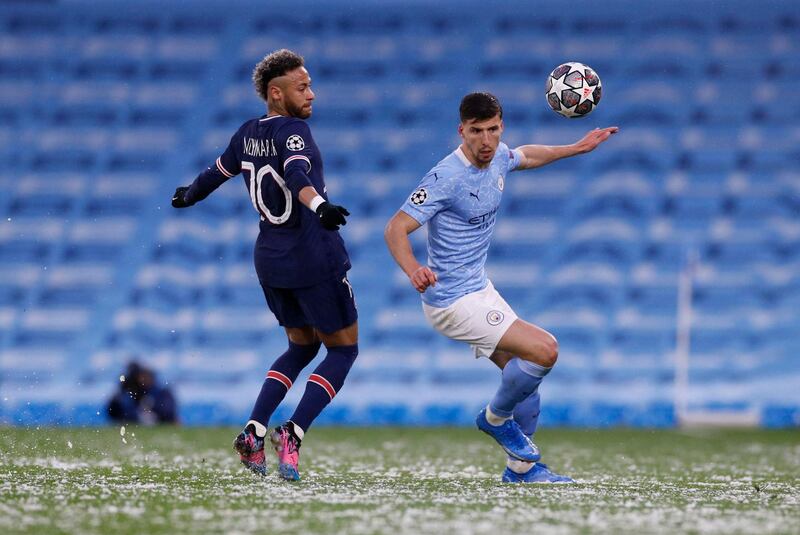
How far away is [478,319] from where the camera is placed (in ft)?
18.7

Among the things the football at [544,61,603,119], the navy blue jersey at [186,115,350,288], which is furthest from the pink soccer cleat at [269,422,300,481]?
the football at [544,61,603,119]

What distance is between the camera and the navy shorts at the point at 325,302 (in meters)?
5.61

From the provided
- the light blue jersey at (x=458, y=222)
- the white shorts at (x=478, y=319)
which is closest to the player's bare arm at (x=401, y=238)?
the light blue jersey at (x=458, y=222)

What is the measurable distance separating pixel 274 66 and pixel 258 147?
430 millimetres

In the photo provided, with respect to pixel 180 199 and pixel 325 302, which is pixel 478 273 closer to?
pixel 325 302

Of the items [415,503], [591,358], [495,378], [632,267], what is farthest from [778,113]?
[415,503]

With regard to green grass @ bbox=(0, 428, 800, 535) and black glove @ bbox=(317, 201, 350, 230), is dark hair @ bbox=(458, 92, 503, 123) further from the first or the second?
green grass @ bbox=(0, 428, 800, 535)

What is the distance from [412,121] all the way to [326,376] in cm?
1134

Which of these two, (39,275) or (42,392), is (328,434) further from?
(39,275)

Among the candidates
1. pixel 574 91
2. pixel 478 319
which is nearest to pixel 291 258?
pixel 478 319

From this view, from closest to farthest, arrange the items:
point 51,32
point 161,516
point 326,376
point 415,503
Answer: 1. point 161,516
2. point 415,503
3. point 326,376
4. point 51,32

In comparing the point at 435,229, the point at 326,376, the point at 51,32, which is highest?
the point at 51,32

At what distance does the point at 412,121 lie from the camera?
55.0 ft

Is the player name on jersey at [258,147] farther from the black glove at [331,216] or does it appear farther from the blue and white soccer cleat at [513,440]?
the blue and white soccer cleat at [513,440]
